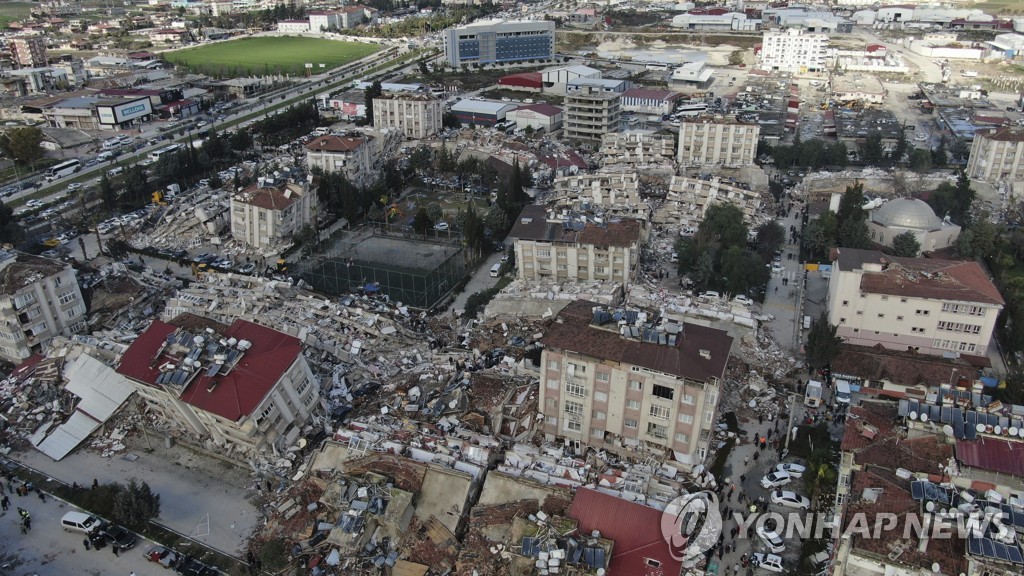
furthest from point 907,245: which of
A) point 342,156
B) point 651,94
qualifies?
point 651,94

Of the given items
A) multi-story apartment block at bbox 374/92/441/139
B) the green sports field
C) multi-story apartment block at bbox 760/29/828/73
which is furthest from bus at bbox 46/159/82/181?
multi-story apartment block at bbox 760/29/828/73

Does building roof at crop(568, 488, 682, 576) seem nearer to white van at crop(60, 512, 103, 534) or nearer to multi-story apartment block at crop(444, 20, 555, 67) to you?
white van at crop(60, 512, 103, 534)

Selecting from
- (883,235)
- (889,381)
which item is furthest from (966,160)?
(889,381)

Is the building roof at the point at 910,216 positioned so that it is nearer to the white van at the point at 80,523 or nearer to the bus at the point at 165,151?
the white van at the point at 80,523

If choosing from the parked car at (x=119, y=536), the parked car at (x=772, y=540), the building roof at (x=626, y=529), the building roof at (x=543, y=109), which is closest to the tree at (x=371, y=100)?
the building roof at (x=543, y=109)

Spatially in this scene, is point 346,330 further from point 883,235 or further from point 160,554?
point 883,235

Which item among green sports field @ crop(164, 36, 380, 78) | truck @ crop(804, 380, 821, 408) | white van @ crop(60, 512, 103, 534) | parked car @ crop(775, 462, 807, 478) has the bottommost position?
white van @ crop(60, 512, 103, 534)
